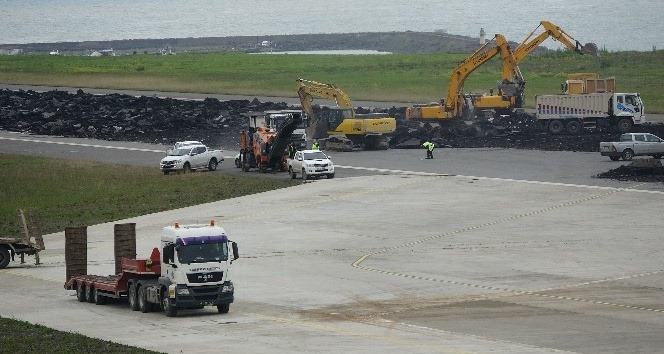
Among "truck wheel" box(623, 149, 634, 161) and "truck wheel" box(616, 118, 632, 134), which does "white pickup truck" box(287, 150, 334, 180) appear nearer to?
"truck wheel" box(623, 149, 634, 161)

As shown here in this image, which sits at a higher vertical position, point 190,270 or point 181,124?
point 181,124

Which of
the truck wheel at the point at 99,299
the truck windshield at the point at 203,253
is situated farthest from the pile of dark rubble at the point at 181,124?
the truck windshield at the point at 203,253

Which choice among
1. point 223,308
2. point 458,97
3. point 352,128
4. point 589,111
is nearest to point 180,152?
point 352,128

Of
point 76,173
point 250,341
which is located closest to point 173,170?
point 76,173

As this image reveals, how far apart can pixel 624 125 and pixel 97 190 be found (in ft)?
124

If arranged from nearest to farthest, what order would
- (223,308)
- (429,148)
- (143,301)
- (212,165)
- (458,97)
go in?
1. (223,308)
2. (143,301)
3. (212,165)
4. (429,148)
5. (458,97)

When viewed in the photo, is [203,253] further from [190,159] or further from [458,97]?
[458,97]

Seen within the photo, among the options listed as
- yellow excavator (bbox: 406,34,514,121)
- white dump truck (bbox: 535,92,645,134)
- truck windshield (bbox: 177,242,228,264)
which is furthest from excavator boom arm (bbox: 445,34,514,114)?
truck windshield (bbox: 177,242,228,264)

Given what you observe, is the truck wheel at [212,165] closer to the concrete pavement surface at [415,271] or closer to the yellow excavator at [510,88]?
the concrete pavement surface at [415,271]

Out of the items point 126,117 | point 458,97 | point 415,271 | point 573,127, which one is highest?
point 458,97

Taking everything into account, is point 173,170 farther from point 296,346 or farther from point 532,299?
point 296,346

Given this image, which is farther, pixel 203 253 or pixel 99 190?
pixel 99 190

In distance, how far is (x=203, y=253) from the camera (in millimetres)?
35750

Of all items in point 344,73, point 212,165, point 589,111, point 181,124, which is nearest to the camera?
point 212,165
